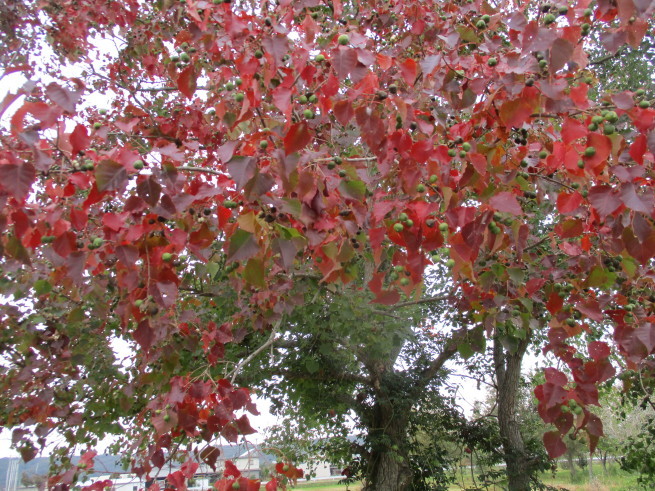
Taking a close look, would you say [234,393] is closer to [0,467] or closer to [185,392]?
[185,392]

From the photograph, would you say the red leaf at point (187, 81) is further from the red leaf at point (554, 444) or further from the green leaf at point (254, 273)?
the red leaf at point (554, 444)

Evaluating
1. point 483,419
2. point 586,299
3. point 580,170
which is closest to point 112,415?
point 586,299

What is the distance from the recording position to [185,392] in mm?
1962

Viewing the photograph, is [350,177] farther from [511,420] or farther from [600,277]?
[511,420]

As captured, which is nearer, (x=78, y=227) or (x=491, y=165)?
(x=78, y=227)

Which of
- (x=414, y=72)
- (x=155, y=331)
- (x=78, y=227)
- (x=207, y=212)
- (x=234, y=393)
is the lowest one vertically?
(x=234, y=393)

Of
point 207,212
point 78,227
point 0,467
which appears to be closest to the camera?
point 78,227

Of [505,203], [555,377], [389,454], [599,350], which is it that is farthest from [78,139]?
[389,454]

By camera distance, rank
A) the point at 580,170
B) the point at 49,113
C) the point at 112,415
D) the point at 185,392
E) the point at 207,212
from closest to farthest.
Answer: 1. the point at 49,113
2. the point at 580,170
3. the point at 207,212
4. the point at 185,392
5. the point at 112,415

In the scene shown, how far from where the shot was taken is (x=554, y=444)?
1.71 m

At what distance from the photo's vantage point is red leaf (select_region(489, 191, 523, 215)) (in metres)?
1.42

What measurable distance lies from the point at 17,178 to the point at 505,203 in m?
1.29

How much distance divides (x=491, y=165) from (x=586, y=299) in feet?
2.75

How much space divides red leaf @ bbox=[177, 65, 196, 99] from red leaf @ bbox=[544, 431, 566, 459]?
1719 mm
